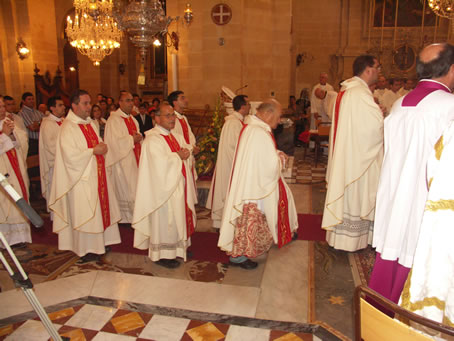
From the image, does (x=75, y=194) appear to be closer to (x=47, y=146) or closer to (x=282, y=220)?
(x=47, y=146)

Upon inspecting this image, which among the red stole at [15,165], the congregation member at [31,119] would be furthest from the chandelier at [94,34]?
the red stole at [15,165]

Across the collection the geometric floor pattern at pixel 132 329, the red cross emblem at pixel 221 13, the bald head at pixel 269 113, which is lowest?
the geometric floor pattern at pixel 132 329

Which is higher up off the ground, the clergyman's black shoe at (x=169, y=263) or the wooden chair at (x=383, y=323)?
the wooden chair at (x=383, y=323)

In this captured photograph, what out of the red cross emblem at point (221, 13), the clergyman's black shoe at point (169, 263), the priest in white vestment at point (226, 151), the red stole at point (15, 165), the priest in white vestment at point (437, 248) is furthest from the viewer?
the red cross emblem at point (221, 13)

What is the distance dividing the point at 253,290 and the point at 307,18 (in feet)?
51.7

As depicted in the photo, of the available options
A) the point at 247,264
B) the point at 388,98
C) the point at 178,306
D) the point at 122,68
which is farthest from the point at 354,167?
the point at 122,68

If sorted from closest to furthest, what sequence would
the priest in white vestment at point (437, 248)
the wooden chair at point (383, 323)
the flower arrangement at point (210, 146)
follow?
the wooden chair at point (383, 323) < the priest in white vestment at point (437, 248) < the flower arrangement at point (210, 146)

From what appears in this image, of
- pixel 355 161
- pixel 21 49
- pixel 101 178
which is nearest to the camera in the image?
pixel 355 161

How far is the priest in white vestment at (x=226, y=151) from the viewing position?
5.70m

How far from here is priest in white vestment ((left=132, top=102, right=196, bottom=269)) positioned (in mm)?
4500

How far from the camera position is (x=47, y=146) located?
253 inches

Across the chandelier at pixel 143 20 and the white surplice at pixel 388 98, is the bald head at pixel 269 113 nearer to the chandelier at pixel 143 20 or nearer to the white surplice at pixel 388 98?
the chandelier at pixel 143 20

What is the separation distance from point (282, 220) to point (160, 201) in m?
1.43

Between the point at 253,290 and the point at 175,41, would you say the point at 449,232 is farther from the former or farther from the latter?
the point at 175,41
